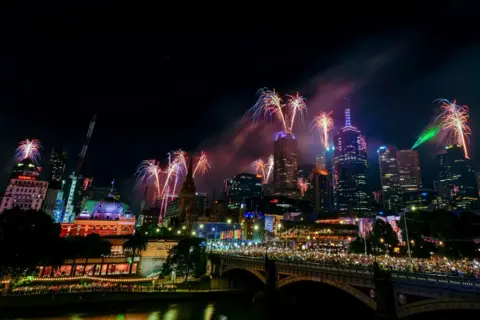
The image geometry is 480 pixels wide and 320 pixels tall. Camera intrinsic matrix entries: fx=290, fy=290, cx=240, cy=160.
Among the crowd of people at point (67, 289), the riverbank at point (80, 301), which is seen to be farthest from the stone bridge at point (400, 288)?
the crowd of people at point (67, 289)

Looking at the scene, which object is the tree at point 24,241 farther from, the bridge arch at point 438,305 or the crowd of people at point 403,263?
the bridge arch at point 438,305

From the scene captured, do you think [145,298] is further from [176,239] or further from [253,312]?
[176,239]

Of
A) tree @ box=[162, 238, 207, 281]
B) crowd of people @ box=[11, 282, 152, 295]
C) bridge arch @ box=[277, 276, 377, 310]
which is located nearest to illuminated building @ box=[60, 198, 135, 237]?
tree @ box=[162, 238, 207, 281]

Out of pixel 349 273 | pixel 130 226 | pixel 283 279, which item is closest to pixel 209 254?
pixel 283 279

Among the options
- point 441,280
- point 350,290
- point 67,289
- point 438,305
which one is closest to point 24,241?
point 67,289

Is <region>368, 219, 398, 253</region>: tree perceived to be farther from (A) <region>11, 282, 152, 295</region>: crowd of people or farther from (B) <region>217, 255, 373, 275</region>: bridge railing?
(A) <region>11, 282, 152, 295</region>: crowd of people

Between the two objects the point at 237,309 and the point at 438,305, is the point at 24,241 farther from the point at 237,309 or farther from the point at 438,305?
the point at 438,305
